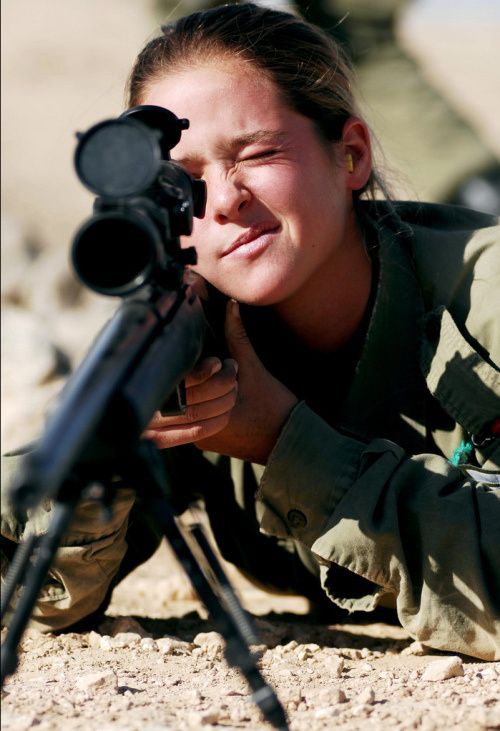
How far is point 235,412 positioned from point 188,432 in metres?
0.17

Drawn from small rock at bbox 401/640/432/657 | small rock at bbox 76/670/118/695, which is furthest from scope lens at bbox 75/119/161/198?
small rock at bbox 401/640/432/657

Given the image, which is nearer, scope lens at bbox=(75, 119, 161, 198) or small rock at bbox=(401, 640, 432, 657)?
scope lens at bbox=(75, 119, 161, 198)

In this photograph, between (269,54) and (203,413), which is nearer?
(203,413)

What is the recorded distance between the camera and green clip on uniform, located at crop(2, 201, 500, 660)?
2416 millimetres

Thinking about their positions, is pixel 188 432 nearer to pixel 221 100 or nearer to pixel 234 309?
pixel 234 309

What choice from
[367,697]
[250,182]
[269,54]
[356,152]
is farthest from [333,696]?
[269,54]

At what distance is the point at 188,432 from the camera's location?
2.32 metres

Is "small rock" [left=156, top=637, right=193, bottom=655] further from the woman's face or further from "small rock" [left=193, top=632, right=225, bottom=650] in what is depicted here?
the woman's face

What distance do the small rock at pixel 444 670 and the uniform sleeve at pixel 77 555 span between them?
833 millimetres

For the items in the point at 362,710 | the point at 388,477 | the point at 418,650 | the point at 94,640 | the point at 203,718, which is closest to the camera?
the point at 203,718

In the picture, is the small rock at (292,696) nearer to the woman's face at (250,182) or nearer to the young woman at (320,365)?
the young woman at (320,365)

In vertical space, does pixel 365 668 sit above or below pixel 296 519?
below

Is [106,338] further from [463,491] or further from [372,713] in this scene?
[463,491]

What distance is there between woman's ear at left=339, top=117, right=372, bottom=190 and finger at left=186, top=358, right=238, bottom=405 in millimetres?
885
